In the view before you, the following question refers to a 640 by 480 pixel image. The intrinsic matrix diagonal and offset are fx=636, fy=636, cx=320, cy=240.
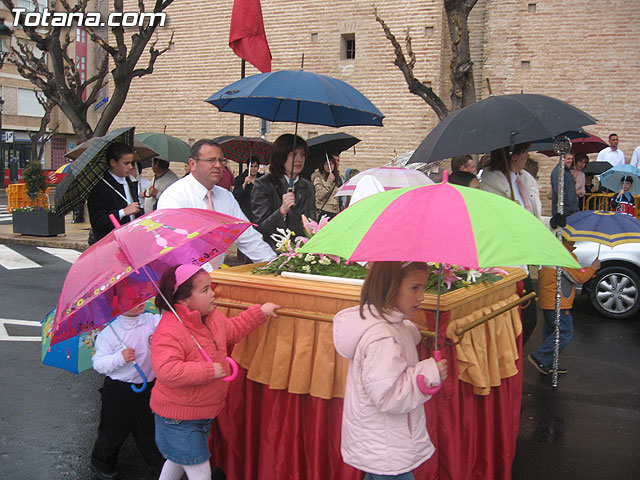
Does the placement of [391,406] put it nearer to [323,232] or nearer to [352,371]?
[352,371]

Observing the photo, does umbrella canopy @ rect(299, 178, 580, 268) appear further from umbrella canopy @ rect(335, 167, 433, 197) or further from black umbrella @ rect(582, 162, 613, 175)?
black umbrella @ rect(582, 162, 613, 175)

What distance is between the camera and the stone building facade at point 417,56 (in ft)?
50.8

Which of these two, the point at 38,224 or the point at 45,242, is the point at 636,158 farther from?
the point at 38,224

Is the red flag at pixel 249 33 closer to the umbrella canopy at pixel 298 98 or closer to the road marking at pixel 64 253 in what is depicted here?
the umbrella canopy at pixel 298 98

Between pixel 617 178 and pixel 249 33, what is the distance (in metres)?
8.93

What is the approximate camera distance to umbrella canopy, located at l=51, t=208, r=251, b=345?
267 cm

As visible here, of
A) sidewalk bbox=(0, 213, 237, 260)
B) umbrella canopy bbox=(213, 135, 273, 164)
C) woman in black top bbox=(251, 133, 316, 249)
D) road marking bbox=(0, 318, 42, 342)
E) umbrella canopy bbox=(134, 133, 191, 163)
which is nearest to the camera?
woman in black top bbox=(251, 133, 316, 249)

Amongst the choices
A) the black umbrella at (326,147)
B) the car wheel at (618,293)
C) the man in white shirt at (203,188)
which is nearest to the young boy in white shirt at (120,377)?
the man in white shirt at (203,188)

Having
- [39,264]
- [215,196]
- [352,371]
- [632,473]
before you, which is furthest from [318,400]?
[39,264]

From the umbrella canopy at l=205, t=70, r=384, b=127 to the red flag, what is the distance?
1487 millimetres

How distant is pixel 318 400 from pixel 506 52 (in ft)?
49.4

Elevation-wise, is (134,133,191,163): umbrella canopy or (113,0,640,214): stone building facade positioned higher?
(113,0,640,214): stone building facade

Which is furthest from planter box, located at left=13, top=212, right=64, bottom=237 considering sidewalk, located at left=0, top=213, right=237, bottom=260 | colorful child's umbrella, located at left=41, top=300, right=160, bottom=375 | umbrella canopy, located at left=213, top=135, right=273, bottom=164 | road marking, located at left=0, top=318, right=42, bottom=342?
colorful child's umbrella, located at left=41, top=300, right=160, bottom=375

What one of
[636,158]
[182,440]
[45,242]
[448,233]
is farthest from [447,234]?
[636,158]
